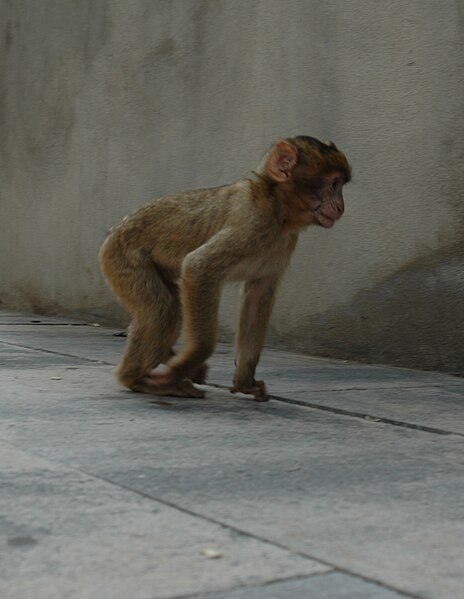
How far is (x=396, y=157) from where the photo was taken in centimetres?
648

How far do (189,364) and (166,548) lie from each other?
2239 mm

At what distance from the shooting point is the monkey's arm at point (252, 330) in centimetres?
483

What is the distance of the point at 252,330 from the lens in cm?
490

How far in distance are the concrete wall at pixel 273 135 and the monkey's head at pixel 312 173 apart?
1.63 metres

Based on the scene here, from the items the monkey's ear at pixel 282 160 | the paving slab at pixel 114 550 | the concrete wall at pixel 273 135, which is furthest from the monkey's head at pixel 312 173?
the paving slab at pixel 114 550

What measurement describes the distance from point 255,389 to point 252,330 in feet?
0.94

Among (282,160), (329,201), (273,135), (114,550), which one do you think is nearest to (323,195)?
(329,201)

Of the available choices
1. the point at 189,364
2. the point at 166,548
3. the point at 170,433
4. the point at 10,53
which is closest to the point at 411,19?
the point at 189,364

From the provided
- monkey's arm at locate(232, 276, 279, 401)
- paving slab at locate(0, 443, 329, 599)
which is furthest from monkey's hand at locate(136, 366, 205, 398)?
paving slab at locate(0, 443, 329, 599)

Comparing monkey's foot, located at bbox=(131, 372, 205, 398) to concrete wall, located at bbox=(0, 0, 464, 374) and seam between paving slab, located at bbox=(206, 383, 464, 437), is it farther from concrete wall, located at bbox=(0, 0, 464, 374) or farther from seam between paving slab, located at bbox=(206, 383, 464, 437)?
concrete wall, located at bbox=(0, 0, 464, 374)

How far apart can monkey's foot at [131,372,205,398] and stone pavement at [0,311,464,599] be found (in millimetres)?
99

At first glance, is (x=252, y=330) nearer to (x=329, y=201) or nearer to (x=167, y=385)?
(x=167, y=385)

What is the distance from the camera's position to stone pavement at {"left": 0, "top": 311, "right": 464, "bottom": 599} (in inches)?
86.8

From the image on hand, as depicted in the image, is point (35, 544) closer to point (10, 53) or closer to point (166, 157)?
point (166, 157)
